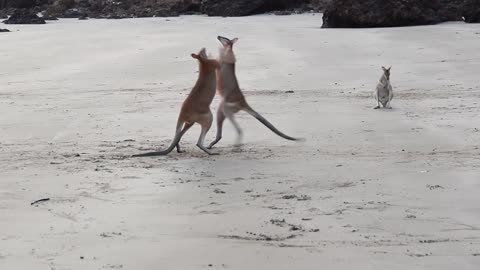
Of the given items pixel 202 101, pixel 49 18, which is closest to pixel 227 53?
pixel 202 101

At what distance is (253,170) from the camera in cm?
579

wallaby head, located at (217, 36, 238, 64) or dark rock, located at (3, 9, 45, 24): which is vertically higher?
wallaby head, located at (217, 36, 238, 64)

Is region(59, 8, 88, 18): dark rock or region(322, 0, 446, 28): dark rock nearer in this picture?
region(322, 0, 446, 28): dark rock

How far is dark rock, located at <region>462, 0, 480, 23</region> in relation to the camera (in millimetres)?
17172

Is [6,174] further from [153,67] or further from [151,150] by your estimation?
[153,67]

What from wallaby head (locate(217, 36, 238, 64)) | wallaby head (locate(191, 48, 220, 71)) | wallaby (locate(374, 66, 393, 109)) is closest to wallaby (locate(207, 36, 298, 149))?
wallaby head (locate(217, 36, 238, 64))

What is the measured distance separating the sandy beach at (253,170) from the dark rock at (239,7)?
10226 millimetres

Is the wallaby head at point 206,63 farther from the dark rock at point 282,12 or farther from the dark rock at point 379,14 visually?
the dark rock at point 282,12

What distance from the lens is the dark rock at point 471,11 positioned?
17.2 meters

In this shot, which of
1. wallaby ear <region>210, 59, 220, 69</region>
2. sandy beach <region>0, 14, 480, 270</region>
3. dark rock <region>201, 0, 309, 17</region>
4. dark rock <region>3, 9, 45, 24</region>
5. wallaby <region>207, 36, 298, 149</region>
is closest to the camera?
sandy beach <region>0, 14, 480, 270</region>

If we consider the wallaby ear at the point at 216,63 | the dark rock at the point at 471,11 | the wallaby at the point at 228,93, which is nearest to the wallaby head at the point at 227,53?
the wallaby at the point at 228,93

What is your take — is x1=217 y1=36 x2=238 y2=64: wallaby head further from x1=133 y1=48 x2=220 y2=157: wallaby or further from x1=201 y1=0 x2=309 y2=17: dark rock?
A: x1=201 y1=0 x2=309 y2=17: dark rock

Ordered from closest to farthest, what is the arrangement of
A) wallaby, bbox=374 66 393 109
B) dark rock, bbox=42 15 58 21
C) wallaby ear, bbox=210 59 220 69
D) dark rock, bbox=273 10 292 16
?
wallaby ear, bbox=210 59 220 69 < wallaby, bbox=374 66 393 109 < dark rock, bbox=273 10 292 16 < dark rock, bbox=42 15 58 21

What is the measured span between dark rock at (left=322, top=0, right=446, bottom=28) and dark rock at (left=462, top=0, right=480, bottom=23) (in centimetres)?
56
